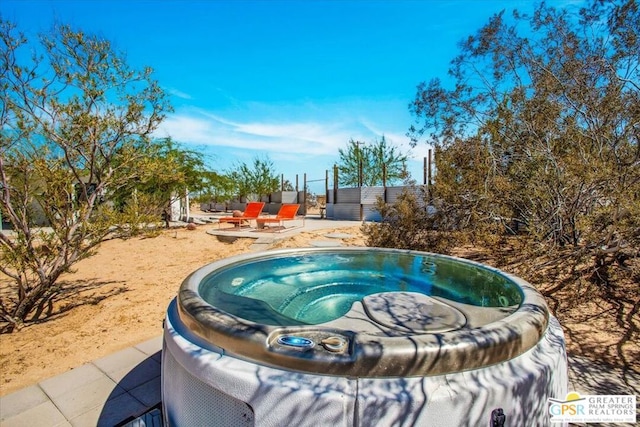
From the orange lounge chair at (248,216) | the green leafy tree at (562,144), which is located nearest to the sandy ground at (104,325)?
the green leafy tree at (562,144)

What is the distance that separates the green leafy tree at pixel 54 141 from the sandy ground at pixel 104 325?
1.79 ft

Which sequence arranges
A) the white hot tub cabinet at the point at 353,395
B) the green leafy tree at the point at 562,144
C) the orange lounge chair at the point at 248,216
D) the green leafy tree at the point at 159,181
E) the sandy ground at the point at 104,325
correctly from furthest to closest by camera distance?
1. the orange lounge chair at the point at 248,216
2. the green leafy tree at the point at 159,181
3. the green leafy tree at the point at 562,144
4. the sandy ground at the point at 104,325
5. the white hot tub cabinet at the point at 353,395

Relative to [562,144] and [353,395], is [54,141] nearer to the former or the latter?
[353,395]

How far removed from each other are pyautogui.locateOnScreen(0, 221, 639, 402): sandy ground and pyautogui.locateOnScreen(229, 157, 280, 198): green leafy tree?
1865cm

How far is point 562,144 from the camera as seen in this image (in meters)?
5.53

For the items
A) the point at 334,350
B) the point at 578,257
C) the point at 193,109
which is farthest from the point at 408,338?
the point at 193,109

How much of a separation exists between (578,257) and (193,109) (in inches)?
485

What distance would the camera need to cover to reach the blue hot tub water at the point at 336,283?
120 inches

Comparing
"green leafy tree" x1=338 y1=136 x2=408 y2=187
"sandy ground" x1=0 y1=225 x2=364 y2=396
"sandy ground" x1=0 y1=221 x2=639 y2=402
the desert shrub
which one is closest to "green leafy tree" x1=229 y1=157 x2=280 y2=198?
"green leafy tree" x1=338 y1=136 x2=408 y2=187

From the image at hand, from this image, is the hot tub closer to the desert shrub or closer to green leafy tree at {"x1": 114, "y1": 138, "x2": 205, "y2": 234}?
green leafy tree at {"x1": 114, "y1": 138, "x2": 205, "y2": 234}

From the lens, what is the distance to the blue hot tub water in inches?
120

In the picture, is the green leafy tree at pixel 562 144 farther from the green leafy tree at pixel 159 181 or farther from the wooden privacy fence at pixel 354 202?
the wooden privacy fence at pixel 354 202

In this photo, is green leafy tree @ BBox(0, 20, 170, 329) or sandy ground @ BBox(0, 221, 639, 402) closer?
sandy ground @ BBox(0, 221, 639, 402)

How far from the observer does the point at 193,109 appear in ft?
39.4
